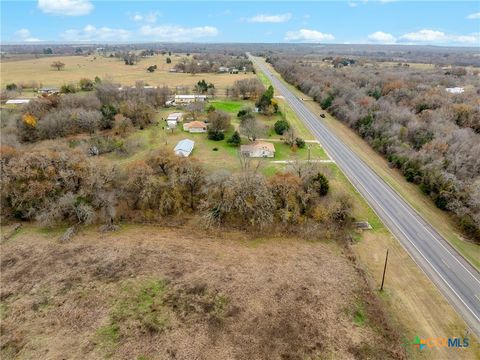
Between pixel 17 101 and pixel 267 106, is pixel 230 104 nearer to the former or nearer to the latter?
pixel 267 106

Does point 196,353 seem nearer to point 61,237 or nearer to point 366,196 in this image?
point 61,237

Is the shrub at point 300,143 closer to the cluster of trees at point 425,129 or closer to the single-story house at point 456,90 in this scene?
the cluster of trees at point 425,129

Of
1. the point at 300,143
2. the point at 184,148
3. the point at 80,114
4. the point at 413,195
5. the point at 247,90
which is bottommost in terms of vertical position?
the point at 413,195

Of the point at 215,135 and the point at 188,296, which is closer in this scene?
the point at 188,296

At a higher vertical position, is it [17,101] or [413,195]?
[17,101]

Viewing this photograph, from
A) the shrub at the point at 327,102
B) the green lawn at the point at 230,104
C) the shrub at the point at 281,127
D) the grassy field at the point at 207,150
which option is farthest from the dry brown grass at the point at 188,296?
the shrub at the point at 327,102

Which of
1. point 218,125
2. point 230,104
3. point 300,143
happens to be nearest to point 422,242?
point 300,143

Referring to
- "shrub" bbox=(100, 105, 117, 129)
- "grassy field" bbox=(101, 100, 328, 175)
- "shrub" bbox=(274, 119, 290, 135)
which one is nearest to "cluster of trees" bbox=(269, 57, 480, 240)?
"grassy field" bbox=(101, 100, 328, 175)
